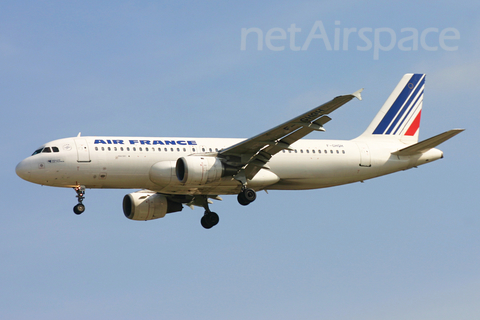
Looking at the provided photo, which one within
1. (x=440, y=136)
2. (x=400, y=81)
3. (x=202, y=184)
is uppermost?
(x=400, y=81)

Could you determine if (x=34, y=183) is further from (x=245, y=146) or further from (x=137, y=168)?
(x=245, y=146)

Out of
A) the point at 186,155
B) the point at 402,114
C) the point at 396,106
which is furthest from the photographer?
the point at 396,106

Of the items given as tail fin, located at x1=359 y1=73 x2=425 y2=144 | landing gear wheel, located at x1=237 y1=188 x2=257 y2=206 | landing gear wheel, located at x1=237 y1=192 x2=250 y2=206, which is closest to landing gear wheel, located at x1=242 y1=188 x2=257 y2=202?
landing gear wheel, located at x1=237 y1=188 x2=257 y2=206

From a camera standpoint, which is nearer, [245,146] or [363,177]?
[245,146]

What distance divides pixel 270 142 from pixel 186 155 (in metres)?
4.91

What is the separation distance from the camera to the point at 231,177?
4094cm

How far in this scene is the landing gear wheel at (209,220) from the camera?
46062 mm

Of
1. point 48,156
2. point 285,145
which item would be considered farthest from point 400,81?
point 48,156

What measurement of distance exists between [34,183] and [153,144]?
6.73 metres

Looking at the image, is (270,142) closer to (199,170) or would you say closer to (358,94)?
(199,170)

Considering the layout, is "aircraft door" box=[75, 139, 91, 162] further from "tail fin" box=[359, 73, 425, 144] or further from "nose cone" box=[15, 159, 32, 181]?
"tail fin" box=[359, 73, 425, 144]

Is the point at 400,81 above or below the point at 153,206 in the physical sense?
above

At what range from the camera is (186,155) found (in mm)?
41188

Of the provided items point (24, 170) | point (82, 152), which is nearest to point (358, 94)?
point (82, 152)
